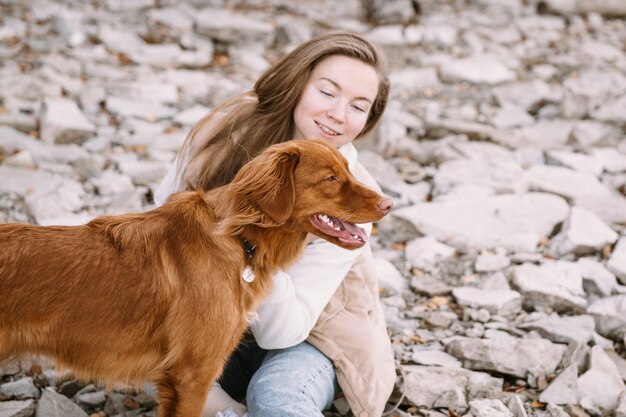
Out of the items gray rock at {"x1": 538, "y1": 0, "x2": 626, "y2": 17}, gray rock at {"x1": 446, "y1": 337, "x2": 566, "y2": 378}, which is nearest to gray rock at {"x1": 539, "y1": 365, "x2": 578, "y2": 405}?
gray rock at {"x1": 446, "y1": 337, "x2": 566, "y2": 378}

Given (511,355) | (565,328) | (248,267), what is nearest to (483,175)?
(565,328)

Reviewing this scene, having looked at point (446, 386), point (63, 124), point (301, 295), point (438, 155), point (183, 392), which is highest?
point (301, 295)

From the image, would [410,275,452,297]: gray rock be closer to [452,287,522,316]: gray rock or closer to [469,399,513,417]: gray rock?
[452,287,522,316]: gray rock

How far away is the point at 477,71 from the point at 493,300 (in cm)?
652

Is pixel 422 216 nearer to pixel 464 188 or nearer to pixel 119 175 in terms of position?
pixel 464 188

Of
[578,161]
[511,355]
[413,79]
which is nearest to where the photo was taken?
[511,355]

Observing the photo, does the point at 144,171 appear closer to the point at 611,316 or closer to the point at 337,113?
the point at 337,113

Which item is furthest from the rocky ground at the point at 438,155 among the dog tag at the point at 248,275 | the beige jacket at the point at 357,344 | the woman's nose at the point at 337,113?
the woman's nose at the point at 337,113

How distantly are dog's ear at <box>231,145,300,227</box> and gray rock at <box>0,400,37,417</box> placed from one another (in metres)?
1.76

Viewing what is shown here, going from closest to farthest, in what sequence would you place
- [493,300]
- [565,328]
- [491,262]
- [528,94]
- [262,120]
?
[262,120] < [565,328] < [493,300] < [491,262] < [528,94]

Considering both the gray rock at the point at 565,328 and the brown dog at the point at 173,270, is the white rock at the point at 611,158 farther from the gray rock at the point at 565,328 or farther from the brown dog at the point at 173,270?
the brown dog at the point at 173,270

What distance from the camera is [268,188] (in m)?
3.28

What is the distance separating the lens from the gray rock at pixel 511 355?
15.0 feet

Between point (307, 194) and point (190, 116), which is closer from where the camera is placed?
point (307, 194)
